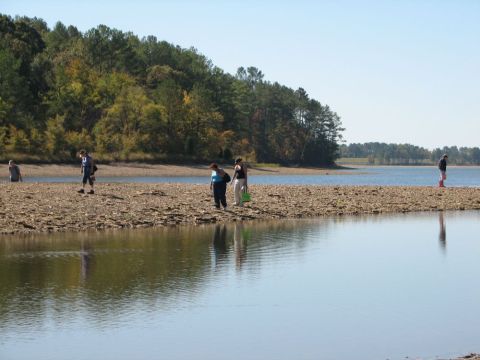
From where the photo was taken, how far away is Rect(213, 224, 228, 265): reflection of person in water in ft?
66.8

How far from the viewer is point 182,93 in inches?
4641

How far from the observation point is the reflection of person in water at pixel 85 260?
17656 millimetres

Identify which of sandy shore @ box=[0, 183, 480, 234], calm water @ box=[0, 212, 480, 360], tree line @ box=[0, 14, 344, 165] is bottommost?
calm water @ box=[0, 212, 480, 360]

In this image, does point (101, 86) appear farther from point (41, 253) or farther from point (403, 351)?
point (403, 351)

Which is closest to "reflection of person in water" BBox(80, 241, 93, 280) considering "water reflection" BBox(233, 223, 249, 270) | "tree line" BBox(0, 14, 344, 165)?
"water reflection" BBox(233, 223, 249, 270)

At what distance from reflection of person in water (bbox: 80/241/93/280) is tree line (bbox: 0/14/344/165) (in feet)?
212

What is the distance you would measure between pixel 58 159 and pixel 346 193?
51.4m

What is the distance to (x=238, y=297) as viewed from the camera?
1498cm

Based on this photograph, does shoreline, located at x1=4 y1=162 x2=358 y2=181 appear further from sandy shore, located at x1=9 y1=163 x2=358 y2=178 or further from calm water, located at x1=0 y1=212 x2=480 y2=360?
calm water, located at x1=0 y1=212 x2=480 y2=360

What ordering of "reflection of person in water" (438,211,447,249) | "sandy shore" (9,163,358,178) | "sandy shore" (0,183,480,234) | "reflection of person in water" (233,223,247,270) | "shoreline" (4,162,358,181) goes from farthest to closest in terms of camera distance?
"sandy shore" (9,163,358,178), "shoreline" (4,162,358,181), "sandy shore" (0,183,480,234), "reflection of person in water" (438,211,447,249), "reflection of person in water" (233,223,247,270)

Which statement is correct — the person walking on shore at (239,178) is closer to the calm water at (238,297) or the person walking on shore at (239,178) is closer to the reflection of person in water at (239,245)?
the reflection of person in water at (239,245)

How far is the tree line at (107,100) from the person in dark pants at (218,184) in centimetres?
5585

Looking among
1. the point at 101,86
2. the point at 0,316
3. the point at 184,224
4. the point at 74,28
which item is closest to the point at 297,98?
the point at 74,28

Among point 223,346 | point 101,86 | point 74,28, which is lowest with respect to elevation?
point 223,346
